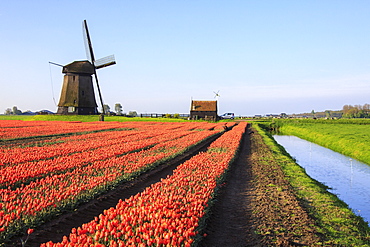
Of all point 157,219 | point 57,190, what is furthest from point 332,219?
point 57,190

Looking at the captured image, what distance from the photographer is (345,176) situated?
18.3 metres

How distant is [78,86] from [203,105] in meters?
41.9

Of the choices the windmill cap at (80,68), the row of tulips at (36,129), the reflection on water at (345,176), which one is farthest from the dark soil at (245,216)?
the windmill cap at (80,68)

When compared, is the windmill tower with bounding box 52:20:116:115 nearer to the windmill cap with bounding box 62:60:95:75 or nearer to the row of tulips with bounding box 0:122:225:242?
the windmill cap with bounding box 62:60:95:75

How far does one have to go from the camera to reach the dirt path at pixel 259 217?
7.02 m

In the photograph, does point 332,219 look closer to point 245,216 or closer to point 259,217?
point 259,217

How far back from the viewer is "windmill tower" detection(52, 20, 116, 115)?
60969 mm

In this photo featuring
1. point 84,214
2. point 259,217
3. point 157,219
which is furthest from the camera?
point 259,217

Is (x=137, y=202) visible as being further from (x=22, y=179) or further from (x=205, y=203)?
(x=22, y=179)

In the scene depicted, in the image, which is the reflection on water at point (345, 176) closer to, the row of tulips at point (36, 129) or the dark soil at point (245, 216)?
the dark soil at point (245, 216)

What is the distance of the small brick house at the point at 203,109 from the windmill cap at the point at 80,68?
3736 cm

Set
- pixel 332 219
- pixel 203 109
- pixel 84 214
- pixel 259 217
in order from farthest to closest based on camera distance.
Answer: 1. pixel 203 109
2. pixel 332 219
3. pixel 259 217
4. pixel 84 214

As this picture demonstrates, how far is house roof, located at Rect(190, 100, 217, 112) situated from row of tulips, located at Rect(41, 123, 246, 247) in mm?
80701

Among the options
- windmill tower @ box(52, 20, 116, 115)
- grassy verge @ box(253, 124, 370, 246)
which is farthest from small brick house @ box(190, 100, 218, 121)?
grassy verge @ box(253, 124, 370, 246)
